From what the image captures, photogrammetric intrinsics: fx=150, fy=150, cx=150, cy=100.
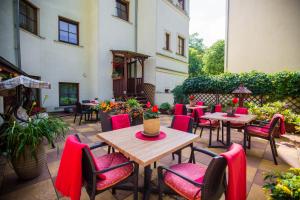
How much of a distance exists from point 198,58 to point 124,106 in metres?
20.2

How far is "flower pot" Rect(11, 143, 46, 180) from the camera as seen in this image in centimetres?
213

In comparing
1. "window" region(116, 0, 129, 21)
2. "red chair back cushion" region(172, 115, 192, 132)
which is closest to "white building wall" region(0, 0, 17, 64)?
"window" region(116, 0, 129, 21)

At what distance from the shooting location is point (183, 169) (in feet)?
5.71

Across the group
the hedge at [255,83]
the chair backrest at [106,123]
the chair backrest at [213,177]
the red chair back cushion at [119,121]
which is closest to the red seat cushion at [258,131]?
the chair backrest at [213,177]

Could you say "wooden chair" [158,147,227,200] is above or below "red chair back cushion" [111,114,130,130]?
below

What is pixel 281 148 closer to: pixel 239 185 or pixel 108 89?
pixel 239 185

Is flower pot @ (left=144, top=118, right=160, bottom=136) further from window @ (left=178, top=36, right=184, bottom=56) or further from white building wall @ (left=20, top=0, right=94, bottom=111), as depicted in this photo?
window @ (left=178, top=36, right=184, bottom=56)

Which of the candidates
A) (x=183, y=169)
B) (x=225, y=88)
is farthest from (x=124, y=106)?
(x=225, y=88)

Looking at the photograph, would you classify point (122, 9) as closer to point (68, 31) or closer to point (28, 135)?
point (68, 31)

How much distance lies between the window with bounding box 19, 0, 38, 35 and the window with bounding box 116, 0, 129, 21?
4.24 m

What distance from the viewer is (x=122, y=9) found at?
9.30 meters

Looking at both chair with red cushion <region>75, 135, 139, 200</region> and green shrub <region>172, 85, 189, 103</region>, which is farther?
green shrub <region>172, 85, 189, 103</region>

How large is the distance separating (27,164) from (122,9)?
9.68m

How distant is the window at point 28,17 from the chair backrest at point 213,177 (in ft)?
26.9
